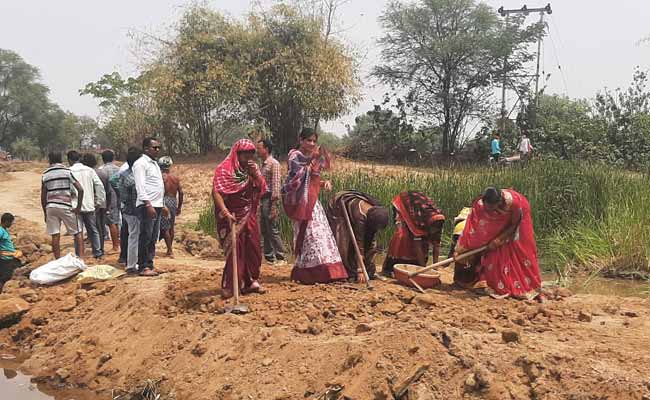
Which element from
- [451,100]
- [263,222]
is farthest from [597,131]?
[263,222]

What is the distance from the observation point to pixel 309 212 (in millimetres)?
5891

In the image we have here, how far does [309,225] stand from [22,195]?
11.9 m

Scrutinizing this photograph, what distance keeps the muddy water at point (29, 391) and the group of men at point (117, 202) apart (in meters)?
1.69

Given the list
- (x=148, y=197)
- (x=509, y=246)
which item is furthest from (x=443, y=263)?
(x=148, y=197)

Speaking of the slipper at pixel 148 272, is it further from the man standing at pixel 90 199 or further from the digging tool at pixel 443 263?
the digging tool at pixel 443 263

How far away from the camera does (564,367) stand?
3.91 metres

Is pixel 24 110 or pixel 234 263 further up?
pixel 24 110

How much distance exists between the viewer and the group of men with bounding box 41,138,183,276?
6.54 m

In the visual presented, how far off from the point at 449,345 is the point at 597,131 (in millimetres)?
16540

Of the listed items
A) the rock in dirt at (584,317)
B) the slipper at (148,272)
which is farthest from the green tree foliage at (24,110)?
the rock in dirt at (584,317)

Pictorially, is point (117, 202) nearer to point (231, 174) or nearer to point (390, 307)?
point (231, 174)

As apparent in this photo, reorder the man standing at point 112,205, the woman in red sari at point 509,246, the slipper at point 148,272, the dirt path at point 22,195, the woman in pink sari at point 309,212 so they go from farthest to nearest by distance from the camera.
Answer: the dirt path at point 22,195 → the man standing at point 112,205 → the slipper at point 148,272 → the woman in pink sari at point 309,212 → the woman in red sari at point 509,246

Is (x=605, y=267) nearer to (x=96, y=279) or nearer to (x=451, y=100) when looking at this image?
(x=96, y=279)

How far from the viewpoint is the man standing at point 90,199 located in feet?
25.1
